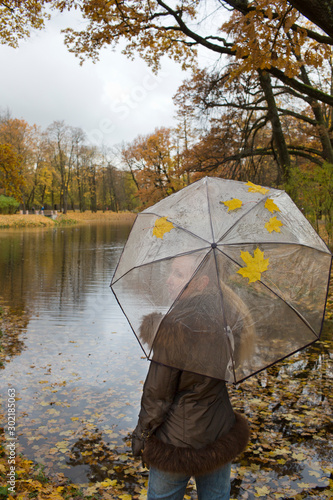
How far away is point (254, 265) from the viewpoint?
206cm

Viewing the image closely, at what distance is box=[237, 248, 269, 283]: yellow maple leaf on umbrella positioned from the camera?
204 cm

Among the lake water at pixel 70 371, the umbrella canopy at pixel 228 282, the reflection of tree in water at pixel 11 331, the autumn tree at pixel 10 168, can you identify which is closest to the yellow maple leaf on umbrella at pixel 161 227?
the umbrella canopy at pixel 228 282

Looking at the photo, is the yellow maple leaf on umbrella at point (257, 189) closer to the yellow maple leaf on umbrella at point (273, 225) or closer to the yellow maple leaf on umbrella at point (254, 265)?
the yellow maple leaf on umbrella at point (273, 225)

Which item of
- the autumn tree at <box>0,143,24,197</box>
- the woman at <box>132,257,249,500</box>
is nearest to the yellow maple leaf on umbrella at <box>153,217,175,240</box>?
the woman at <box>132,257,249,500</box>

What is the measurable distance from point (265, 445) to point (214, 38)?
442 inches

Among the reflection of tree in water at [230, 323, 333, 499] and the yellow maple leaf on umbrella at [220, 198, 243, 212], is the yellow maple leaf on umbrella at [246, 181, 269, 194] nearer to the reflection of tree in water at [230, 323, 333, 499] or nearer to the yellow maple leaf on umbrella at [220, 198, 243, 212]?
the yellow maple leaf on umbrella at [220, 198, 243, 212]

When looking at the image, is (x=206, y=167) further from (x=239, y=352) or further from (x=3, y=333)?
(x=239, y=352)

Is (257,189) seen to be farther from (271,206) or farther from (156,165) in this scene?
(156,165)

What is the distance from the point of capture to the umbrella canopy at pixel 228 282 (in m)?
2.01

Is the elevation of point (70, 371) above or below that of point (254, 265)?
below

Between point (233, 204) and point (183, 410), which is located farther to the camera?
point (233, 204)

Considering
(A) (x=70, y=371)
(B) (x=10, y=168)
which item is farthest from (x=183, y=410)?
(B) (x=10, y=168)

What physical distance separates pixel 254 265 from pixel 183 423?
85 cm

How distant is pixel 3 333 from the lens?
7.83 m
